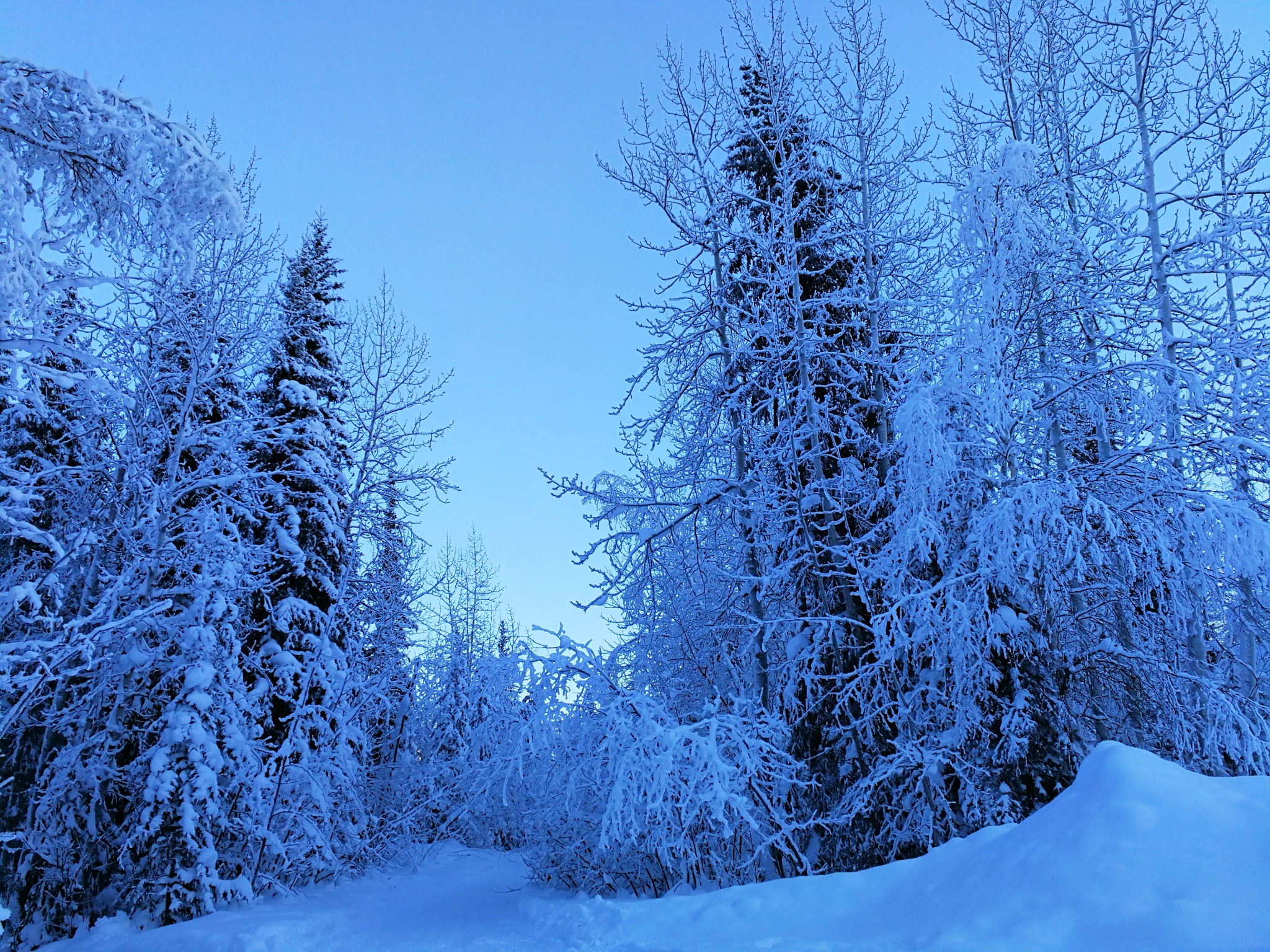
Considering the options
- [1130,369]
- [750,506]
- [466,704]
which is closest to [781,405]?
[750,506]

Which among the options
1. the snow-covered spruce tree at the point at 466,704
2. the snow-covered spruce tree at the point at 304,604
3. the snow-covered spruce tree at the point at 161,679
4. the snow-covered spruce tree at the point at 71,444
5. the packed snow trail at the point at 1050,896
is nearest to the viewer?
the packed snow trail at the point at 1050,896

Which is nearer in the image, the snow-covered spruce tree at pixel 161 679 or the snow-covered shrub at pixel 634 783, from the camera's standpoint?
the snow-covered shrub at pixel 634 783

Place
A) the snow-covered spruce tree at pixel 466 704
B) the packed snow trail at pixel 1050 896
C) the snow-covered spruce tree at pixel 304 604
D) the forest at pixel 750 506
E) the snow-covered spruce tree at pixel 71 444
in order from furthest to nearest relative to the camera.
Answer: the snow-covered spruce tree at pixel 304 604 → the snow-covered spruce tree at pixel 466 704 → the forest at pixel 750 506 → the snow-covered spruce tree at pixel 71 444 → the packed snow trail at pixel 1050 896

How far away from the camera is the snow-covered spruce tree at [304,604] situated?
37.7 ft

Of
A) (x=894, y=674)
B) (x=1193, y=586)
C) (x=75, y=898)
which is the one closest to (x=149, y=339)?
(x=75, y=898)

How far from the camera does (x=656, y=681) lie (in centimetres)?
1097

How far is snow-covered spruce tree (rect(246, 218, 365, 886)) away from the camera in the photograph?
11.5 m

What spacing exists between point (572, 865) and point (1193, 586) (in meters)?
7.08

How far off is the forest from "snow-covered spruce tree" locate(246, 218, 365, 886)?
0.11m

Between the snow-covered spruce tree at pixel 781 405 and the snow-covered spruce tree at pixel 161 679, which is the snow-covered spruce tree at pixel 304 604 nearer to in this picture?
the snow-covered spruce tree at pixel 161 679

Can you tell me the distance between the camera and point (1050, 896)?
348cm

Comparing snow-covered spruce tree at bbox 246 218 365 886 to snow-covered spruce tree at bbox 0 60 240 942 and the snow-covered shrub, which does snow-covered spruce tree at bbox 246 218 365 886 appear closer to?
snow-covered spruce tree at bbox 0 60 240 942

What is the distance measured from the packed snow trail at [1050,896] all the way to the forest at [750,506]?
145cm

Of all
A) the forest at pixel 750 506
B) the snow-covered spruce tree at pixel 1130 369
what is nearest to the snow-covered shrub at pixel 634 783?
the forest at pixel 750 506
